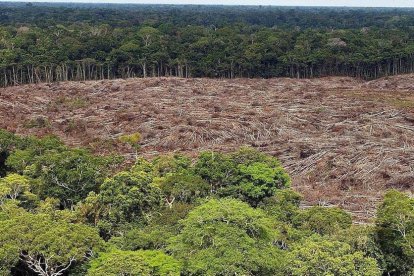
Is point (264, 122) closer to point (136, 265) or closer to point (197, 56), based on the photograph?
point (136, 265)

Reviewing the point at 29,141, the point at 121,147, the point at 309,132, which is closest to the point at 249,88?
the point at 309,132

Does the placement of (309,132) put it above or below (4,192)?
below

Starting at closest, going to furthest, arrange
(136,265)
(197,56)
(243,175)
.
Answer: (136,265)
(243,175)
(197,56)

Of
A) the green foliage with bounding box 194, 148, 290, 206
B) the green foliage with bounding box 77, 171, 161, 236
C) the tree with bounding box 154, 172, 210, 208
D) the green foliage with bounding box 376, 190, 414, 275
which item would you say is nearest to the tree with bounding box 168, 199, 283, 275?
the green foliage with bounding box 77, 171, 161, 236

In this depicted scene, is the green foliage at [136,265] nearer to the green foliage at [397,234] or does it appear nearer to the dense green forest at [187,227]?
the dense green forest at [187,227]

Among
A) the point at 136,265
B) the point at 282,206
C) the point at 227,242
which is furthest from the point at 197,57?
the point at 136,265

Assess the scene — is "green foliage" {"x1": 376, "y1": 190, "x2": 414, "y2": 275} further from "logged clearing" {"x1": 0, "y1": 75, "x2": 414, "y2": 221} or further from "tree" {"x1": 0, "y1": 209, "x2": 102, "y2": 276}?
"tree" {"x1": 0, "y1": 209, "x2": 102, "y2": 276}

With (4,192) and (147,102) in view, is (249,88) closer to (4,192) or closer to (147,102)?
(147,102)
